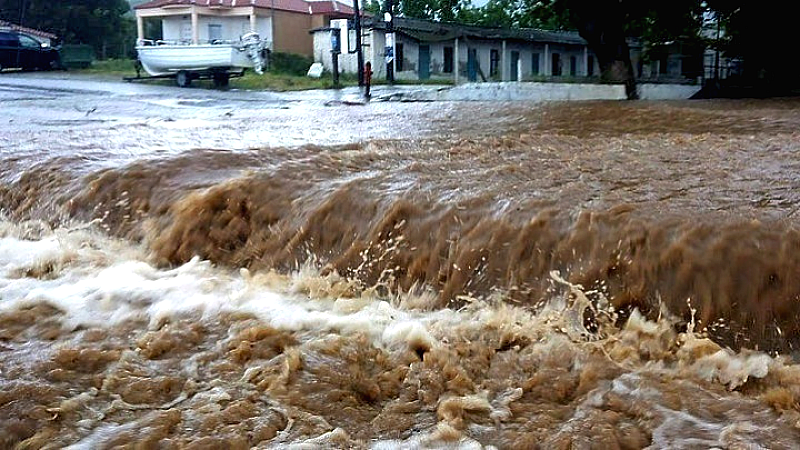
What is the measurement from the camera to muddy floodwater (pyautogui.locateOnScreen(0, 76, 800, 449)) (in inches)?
102

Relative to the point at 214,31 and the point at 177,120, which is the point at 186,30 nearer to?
the point at 214,31

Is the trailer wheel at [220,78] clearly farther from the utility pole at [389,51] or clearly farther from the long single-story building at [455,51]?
the utility pole at [389,51]

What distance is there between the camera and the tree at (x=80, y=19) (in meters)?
32.4

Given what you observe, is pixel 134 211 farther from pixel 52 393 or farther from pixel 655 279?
pixel 655 279

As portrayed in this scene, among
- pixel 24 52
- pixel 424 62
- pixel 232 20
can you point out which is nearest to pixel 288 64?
pixel 232 20

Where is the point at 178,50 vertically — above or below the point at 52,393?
above

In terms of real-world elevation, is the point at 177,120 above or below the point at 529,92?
below

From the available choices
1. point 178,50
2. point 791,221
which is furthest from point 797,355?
point 178,50

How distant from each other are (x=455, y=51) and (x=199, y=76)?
9431 mm

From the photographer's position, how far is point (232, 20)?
34469 millimetres

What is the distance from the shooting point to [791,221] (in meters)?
3.42

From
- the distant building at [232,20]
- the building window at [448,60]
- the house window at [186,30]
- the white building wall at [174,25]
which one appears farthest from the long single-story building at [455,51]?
the white building wall at [174,25]

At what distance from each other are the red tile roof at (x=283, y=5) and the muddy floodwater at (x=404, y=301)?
1139 inches

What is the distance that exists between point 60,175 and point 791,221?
4.23 metres
